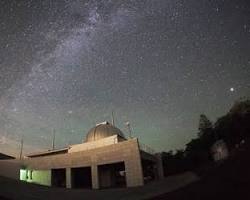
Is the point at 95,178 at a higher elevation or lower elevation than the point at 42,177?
lower

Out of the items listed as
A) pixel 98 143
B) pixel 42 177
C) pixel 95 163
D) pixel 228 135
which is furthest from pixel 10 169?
pixel 228 135

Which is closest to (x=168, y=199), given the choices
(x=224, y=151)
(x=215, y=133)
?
(x=224, y=151)

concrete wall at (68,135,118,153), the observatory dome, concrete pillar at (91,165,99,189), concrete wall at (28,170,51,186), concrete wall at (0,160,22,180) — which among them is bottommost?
concrete pillar at (91,165,99,189)

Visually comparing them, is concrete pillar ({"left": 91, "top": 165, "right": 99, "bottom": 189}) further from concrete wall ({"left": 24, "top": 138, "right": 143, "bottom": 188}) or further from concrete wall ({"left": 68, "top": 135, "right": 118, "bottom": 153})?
concrete wall ({"left": 68, "top": 135, "right": 118, "bottom": 153})

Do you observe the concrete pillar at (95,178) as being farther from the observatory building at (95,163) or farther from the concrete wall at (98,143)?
the concrete wall at (98,143)

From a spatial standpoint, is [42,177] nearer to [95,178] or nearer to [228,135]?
[95,178]

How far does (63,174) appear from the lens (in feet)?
119

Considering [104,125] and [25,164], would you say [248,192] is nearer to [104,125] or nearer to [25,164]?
[104,125]

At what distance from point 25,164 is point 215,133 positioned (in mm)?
42704

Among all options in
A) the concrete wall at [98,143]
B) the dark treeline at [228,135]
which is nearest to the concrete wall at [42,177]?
the concrete wall at [98,143]

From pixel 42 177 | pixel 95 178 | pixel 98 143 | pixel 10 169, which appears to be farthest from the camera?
pixel 42 177

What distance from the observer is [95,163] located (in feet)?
85.8

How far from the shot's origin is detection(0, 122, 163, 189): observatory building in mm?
23266

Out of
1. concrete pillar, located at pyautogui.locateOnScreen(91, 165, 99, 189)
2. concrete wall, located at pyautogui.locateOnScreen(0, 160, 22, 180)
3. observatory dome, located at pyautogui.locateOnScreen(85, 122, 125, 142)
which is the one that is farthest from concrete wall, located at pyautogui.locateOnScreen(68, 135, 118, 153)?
concrete wall, located at pyautogui.locateOnScreen(0, 160, 22, 180)
